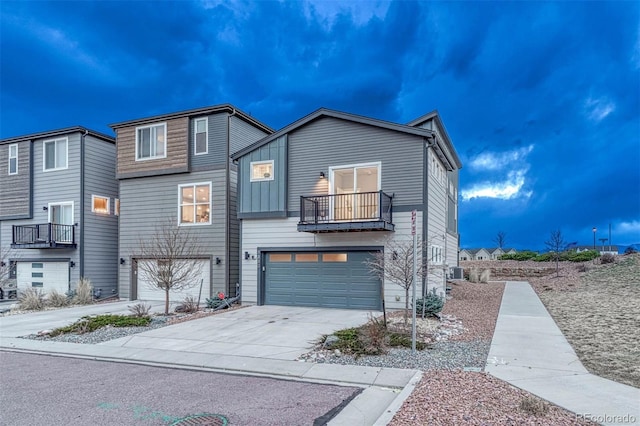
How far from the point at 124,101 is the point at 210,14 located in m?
69.6

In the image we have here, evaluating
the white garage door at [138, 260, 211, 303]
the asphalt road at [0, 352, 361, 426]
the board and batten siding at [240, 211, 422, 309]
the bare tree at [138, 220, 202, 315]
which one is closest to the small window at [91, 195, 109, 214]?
the bare tree at [138, 220, 202, 315]

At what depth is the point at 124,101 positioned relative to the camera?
395ft

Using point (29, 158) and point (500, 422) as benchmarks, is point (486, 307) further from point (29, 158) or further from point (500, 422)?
point (29, 158)

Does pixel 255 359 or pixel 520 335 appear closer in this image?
pixel 255 359

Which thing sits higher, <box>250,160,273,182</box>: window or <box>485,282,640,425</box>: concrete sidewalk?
<box>250,160,273,182</box>: window

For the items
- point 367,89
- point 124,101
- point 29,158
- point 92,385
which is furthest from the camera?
point 124,101

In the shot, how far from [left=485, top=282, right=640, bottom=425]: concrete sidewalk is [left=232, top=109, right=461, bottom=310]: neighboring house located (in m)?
3.89

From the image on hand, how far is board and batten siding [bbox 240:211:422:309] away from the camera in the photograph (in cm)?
1205

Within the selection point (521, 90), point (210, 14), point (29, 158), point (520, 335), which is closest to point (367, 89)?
point (521, 90)

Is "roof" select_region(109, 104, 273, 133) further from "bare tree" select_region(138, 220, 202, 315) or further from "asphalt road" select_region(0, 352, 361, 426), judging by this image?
"asphalt road" select_region(0, 352, 361, 426)

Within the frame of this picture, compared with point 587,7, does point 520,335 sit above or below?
below

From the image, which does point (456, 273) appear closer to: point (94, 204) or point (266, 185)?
point (266, 185)

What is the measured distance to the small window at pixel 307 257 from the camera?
13.3 m

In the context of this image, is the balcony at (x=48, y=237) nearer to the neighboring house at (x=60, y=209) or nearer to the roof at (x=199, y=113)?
the neighboring house at (x=60, y=209)
